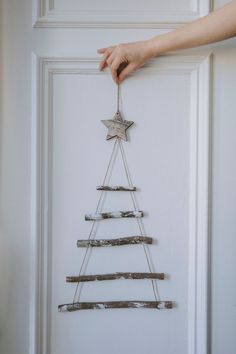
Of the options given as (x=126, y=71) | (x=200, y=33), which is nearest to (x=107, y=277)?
(x=126, y=71)

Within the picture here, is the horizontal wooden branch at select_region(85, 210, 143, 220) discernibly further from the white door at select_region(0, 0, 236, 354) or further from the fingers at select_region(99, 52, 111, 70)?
the fingers at select_region(99, 52, 111, 70)

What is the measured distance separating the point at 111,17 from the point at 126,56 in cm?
11

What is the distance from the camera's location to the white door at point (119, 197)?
718 mm

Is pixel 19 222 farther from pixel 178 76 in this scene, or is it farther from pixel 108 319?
pixel 178 76

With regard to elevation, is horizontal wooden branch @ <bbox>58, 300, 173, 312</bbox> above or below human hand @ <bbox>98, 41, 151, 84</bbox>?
below

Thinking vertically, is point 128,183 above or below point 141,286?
above

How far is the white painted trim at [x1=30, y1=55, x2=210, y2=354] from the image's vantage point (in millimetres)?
714

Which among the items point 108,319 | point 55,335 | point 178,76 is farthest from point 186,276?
point 178,76

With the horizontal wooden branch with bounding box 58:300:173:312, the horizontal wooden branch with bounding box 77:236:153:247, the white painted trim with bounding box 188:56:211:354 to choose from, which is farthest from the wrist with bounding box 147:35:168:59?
the horizontal wooden branch with bounding box 58:300:173:312

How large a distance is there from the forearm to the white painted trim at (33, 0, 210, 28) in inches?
2.2

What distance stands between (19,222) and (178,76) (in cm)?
52

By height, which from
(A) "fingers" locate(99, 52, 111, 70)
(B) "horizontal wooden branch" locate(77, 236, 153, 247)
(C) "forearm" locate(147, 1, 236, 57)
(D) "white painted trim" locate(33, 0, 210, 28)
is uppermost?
(D) "white painted trim" locate(33, 0, 210, 28)

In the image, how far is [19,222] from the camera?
2.39ft

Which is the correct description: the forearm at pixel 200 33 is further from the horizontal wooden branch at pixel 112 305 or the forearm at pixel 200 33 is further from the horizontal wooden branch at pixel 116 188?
the horizontal wooden branch at pixel 112 305
